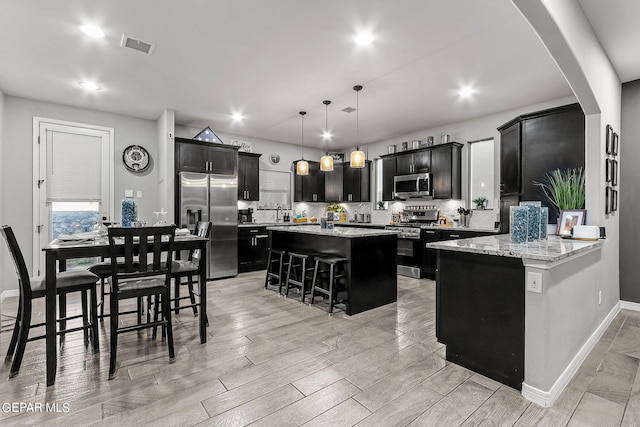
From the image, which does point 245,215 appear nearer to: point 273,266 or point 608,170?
point 273,266

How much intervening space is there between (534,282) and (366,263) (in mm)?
1959

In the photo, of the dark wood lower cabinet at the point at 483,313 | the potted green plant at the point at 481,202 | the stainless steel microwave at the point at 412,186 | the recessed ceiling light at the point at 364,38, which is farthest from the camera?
the stainless steel microwave at the point at 412,186

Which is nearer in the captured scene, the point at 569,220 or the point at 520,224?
the point at 520,224

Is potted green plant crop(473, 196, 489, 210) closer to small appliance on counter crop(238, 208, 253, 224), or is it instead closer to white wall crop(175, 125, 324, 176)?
white wall crop(175, 125, 324, 176)

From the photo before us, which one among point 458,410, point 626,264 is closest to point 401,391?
point 458,410

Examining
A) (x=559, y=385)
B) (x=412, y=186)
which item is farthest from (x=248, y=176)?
(x=559, y=385)

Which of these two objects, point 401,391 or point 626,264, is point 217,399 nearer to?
point 401,391

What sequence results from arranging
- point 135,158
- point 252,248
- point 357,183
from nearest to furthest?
point 135,158 → point 252,248 → point 357,183

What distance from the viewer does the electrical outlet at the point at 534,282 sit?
1.90m

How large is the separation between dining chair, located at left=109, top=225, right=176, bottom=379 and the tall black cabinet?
13.1ft

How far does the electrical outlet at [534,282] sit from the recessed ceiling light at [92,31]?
3.96m

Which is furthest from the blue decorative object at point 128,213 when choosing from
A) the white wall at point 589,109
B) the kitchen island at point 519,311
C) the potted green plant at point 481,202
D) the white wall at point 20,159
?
the potted green plant at point 481,202

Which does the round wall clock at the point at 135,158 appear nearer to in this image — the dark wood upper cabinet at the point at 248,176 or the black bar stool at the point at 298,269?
the dark wood upper cabinet at the point at 248,176

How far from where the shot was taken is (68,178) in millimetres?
4824
